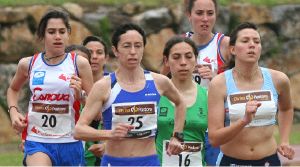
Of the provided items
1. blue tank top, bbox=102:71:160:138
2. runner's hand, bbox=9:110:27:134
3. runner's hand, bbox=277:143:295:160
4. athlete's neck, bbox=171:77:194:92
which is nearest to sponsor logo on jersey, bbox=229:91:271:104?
runner's hand, bbox=277:143:295:160

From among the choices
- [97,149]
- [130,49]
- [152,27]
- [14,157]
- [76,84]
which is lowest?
[14,157]

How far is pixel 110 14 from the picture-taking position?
14.6 metres

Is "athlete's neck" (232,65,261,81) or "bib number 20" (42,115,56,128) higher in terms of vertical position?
"athlete's neck" (232,65,261,81)

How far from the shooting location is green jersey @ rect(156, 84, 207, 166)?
287 inches

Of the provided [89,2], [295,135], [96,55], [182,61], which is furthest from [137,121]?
[295,135]

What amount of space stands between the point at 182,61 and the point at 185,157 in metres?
0.77

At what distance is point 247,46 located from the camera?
Result: 664 cm

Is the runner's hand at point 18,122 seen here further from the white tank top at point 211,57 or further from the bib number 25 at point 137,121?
the white tank top at point 211,57

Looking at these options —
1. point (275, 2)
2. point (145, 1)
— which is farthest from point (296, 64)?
point (145, 1)

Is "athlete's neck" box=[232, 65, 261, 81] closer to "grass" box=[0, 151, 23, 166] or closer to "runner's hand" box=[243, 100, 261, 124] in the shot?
"runner's hand" box=[243, 100, 261, 124]

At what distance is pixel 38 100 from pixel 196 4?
5.56ft

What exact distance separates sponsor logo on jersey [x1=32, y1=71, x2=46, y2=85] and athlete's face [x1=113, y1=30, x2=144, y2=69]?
85 cm

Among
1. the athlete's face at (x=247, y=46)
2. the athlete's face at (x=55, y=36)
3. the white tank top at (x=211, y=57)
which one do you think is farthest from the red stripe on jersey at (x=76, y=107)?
the athlete's face at (x=247, y=46)

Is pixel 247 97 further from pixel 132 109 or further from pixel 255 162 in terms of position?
pixel 132 109
